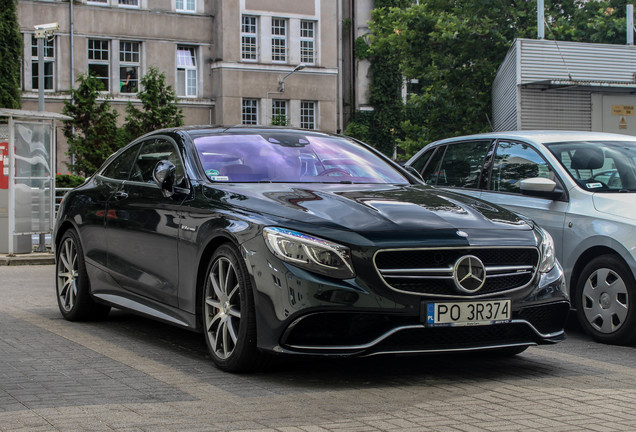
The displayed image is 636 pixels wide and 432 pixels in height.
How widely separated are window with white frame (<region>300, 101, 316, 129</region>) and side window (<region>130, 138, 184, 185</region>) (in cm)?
3949

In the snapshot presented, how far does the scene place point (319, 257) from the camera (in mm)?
5668

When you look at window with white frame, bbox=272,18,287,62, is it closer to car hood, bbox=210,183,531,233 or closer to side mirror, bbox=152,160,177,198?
side mirror, bbox=152,160,177,198

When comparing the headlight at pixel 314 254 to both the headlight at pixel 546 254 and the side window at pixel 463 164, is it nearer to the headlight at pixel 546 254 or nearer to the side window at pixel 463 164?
the headlight at pixel 546 254

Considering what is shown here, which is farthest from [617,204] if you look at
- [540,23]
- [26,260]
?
[540,23]

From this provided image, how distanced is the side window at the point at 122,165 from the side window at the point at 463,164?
3195 millimetres

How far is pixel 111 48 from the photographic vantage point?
141 feet

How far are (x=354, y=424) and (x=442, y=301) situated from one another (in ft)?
3.75

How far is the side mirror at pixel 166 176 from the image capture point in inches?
279

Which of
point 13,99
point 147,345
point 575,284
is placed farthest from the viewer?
point 13,99

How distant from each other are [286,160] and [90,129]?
28497mm

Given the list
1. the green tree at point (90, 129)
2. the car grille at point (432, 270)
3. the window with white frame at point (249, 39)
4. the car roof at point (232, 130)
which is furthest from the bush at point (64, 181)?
the window with white frame at point (249, 39)

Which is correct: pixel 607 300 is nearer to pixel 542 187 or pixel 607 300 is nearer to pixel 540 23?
pixel 542 187

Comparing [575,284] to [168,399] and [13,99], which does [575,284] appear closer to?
[168,399]

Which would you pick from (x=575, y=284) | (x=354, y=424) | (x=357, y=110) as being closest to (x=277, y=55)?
(x=357, y=110)
